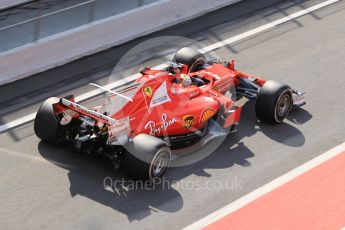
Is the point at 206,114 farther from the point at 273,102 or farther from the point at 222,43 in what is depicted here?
the point at 222,43

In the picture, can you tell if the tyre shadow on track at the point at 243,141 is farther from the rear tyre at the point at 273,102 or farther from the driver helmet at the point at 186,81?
the driver helmet at the point at 186,81

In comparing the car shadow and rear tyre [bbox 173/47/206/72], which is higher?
rear tyre [bbox 173/47/206/72]

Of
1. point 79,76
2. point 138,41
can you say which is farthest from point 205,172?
point 138,41

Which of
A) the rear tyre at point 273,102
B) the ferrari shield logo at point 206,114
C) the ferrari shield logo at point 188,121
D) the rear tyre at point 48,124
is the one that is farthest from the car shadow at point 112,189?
the rear tyre at point 273,102

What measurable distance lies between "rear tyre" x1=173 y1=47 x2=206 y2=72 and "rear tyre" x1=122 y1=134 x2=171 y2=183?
11.8 feet

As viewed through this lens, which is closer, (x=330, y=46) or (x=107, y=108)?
(x=107, y=108)

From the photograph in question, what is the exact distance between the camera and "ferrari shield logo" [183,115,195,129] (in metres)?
11.9

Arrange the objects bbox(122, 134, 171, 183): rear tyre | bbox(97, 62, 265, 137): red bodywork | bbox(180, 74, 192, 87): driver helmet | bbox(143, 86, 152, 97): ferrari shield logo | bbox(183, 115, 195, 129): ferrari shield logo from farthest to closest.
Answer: bbox(180, 74, 192, 87): driver helmet → bbox(183, 115, 195, 129): ferrari shield logo → bbox(143, 86, 152, 97): ferrari shield logo → bbox(97, 62, 265, 137): red bodywork → bbox(122, 134, 171, 183): rear tyre

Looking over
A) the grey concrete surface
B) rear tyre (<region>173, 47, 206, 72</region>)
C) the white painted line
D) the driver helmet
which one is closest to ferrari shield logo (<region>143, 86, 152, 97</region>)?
the driver helmet

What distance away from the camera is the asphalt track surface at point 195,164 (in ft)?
34.7

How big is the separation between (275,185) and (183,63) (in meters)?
3.92

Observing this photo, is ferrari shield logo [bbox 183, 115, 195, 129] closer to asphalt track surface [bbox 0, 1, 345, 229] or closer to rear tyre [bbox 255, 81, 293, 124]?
asphalt track surface [bbox 0, 1, 345, 229]

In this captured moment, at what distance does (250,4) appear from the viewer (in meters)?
18.6

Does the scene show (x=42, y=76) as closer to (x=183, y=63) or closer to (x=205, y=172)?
(x=183, y=63)
